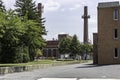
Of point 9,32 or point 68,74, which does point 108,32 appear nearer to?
point 9,32

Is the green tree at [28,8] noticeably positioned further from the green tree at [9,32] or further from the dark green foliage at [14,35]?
the green tree at [9,32]

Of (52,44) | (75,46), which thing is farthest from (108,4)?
(52,44)

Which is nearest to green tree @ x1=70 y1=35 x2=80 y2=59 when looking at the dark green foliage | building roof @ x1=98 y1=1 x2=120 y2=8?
building roof @ x1=98 y1=1 x2=120 y2=8

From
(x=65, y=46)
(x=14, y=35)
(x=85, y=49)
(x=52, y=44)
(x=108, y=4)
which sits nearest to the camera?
(x=14, y=35)

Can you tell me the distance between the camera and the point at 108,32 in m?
61.2

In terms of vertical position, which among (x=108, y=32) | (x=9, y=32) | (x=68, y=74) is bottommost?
(x=68, y=74)

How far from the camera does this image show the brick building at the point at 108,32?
60594 millimetres

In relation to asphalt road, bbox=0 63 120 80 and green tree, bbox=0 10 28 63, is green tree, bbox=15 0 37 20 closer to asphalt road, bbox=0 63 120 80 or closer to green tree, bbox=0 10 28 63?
green tree, bbox=0 10 28 63

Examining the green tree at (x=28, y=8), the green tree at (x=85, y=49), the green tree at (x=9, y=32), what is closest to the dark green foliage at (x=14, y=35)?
the green tree at (x=9, y=32)

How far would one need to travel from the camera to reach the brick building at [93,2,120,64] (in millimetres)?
60594

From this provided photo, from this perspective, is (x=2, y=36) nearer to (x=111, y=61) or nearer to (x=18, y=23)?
(x=18, y=23)

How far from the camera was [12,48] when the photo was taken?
49.0 metres

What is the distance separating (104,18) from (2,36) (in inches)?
990

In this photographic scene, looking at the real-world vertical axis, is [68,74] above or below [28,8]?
below
